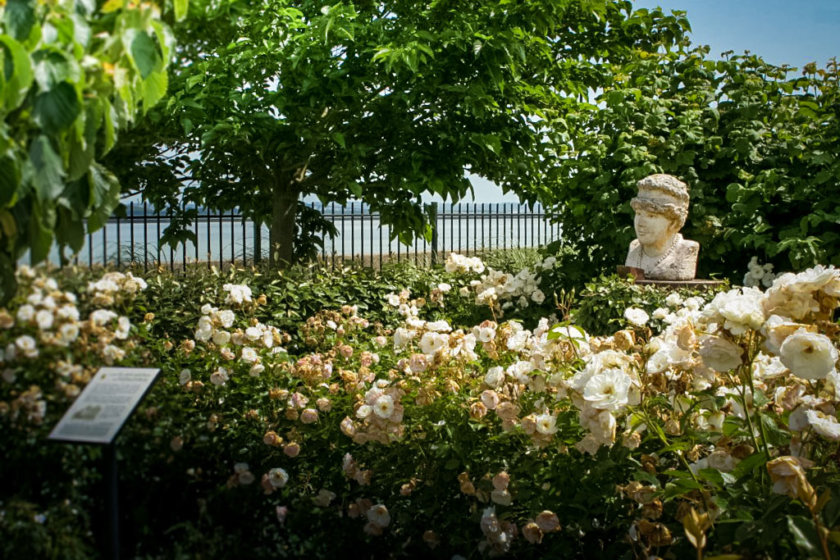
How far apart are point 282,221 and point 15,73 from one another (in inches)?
185

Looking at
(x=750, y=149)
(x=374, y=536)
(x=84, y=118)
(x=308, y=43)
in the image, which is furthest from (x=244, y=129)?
(x=750, y=149)

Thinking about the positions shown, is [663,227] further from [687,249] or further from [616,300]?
[616,300]

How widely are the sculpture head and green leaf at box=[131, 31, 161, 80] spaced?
17.2 feet

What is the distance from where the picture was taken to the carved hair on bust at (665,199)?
6102 millimetres

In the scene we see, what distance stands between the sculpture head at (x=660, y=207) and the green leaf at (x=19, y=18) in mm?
5428

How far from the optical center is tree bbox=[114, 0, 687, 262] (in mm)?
4504

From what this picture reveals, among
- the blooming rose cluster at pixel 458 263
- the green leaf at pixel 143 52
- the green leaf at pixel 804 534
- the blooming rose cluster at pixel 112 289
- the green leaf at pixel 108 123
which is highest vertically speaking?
the green leaf at pixel 143 52

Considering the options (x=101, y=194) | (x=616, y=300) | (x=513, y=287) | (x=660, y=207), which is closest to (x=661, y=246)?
(x=660, y=207)

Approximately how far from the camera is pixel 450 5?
19.1 feet

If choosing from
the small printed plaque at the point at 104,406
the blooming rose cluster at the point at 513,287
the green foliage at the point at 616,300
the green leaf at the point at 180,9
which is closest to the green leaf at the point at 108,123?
the green leaf at the point at 180,9

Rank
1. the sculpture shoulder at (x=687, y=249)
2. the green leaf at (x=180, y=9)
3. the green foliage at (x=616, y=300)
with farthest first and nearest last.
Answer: the sculpture shoulder at (x=687, y=249) < the green foliage at (x=616, y=300) < the green leaf at (x=180, y=9)

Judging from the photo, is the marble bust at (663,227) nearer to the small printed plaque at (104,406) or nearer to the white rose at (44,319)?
the small printed plaque at (104,406)

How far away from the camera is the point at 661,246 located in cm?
630

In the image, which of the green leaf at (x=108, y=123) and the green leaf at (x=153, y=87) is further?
the green leaf at (x=153, y=87)
